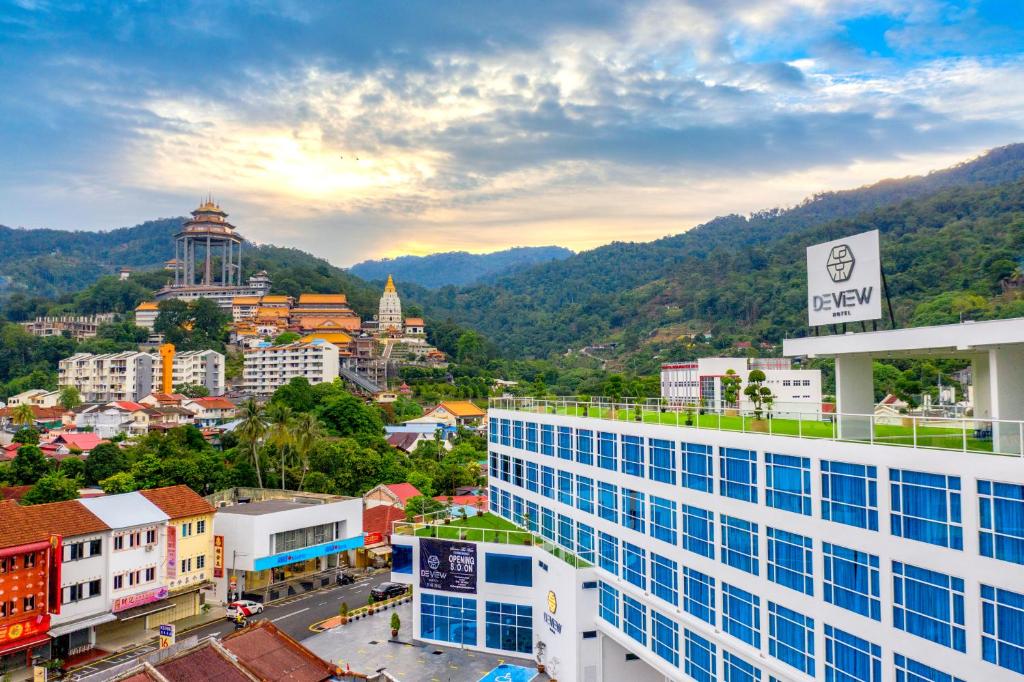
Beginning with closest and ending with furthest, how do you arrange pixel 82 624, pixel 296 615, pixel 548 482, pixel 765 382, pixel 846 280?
pixel 846 280
pixel 82 624
pixel 548 482
pixel 296 615
pixel 765 382

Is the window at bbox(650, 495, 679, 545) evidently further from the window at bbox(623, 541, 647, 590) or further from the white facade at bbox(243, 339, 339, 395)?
Answer: the white facade at bbox(243, 339, 339, 395)

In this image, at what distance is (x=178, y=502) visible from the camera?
38750mm

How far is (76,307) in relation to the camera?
15038 cm

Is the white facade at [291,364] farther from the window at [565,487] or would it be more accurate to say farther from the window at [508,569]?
the window at [565,487]

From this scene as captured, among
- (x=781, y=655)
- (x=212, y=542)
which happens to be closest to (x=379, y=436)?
(x=212, y=542)

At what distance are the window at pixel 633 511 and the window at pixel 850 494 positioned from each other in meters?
9.10

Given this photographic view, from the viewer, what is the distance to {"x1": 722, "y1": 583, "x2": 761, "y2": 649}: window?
2059cm

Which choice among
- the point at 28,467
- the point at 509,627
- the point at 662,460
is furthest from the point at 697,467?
the point at 28,467

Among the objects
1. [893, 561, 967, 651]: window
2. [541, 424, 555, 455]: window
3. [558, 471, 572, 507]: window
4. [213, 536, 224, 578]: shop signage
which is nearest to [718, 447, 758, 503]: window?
[893, 561, 967, 651]: window

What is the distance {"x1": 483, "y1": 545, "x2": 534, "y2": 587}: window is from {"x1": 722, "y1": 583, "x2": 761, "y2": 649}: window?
462 inches

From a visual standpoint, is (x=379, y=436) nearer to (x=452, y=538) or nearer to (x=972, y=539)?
(x=452, y=538)

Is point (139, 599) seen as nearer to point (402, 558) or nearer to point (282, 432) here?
point (402, 558)

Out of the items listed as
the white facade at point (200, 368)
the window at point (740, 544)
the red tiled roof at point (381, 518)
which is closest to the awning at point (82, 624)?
the red tiled roof at point (381, 518)

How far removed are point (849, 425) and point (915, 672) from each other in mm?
5203
